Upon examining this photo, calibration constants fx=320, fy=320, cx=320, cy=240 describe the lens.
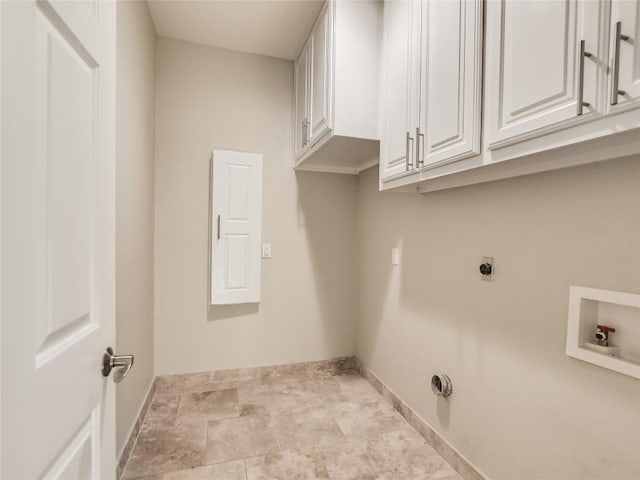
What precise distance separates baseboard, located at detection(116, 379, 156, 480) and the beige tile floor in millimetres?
37

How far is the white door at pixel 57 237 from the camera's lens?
47 centimetres

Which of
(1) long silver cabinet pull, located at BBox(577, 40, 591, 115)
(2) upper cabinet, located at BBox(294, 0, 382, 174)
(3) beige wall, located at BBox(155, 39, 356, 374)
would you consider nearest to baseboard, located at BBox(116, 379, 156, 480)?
(3) beige wall, located at BBox(155, 39, 356, 374)

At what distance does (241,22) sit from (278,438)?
2.78 meters

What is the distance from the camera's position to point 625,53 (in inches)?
29.7

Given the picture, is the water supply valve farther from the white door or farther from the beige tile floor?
the white door

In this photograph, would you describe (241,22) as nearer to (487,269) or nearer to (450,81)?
(450,81)

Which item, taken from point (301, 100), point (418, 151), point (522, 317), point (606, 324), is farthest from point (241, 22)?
point (606, 324)

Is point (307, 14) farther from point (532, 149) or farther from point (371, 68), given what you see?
point (532, 149)

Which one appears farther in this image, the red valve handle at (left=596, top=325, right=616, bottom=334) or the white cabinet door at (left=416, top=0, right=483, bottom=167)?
the white cabinet door at (left=416, top=0, right=483, bottom=167)

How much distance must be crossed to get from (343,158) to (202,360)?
1.98m

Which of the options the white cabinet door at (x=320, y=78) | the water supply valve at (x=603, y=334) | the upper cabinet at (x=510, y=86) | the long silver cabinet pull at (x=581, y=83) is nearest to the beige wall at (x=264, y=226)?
the white cabinet door at (x=320, y=78)

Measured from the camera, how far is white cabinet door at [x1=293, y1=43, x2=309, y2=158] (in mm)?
2408

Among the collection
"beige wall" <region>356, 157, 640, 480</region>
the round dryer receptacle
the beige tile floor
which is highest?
"beige wall" <region>356, 157, 640, 480</region>

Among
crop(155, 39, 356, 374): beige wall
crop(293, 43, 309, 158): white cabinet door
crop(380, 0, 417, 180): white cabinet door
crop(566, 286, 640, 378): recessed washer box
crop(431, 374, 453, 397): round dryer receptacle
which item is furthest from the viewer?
crop(155, 39, 356, 374): beige wall
